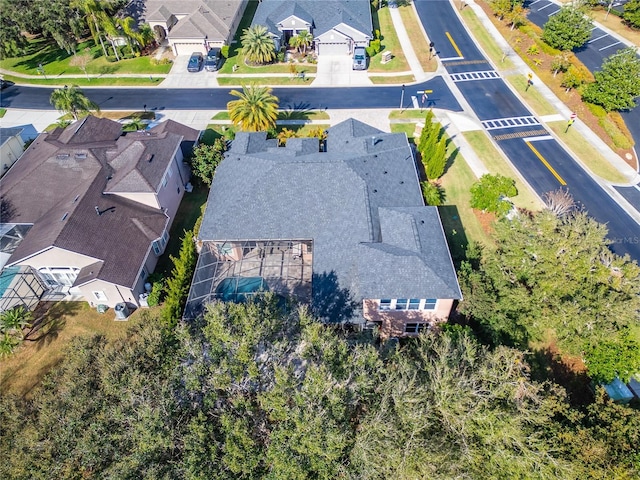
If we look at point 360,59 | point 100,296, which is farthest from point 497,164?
point 100,296

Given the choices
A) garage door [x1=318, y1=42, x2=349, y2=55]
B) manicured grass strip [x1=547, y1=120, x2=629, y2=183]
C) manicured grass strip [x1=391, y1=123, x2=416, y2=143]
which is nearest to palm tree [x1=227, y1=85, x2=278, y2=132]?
manicured grass strip [x1=391, y1=123, x2=416, y2=143]

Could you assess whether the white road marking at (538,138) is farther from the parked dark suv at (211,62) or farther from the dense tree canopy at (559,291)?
the parked dark suv at (211,62)

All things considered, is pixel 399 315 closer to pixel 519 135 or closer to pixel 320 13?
pixel 519 135

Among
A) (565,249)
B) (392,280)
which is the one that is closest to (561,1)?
(565,249)

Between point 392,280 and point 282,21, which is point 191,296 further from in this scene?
point 282,21

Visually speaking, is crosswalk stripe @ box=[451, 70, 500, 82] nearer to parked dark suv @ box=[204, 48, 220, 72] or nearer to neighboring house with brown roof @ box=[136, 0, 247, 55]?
parked dark suv @ box=[204, 48, 220, 72]

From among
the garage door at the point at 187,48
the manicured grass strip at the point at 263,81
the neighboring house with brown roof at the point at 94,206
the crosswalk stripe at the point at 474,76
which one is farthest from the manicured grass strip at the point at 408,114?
the garage door at the point at 187,48
